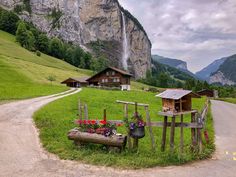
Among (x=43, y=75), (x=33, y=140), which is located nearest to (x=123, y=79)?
(x=43, y=75)

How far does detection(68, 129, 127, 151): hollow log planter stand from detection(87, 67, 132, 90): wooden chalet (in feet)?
256

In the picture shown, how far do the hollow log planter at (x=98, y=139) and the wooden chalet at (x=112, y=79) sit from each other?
78097 mm

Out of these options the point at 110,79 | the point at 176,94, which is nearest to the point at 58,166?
the point at 176,94

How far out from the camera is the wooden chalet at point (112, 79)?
92.6 metres

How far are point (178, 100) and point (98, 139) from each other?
18.3 ft

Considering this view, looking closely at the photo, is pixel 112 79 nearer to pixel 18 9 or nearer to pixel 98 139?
pixel 98 139

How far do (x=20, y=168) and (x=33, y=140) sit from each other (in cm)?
439

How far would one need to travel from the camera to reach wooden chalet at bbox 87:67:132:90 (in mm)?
92562

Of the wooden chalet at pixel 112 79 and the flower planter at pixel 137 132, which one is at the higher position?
the wooden chalet at pixel 112 79

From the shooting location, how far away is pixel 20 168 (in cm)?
1084

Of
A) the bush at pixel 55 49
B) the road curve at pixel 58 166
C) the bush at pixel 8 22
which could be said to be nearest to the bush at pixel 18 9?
the bush at pixel 8 22

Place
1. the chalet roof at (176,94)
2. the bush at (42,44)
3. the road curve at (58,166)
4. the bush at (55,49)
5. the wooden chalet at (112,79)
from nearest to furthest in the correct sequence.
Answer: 1. the road curve at (58,166)
2. the chalet roof at (176,94)
3. the wooden chalet at (112,79)
4. the bush at (42,44)
5. the bush at (55,49)

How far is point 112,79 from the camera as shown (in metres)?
93.5

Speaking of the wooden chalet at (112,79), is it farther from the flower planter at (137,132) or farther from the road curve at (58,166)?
the flower planter at (137,132)
